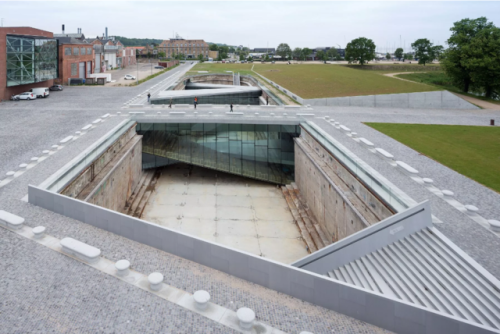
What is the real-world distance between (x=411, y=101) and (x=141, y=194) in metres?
30.5

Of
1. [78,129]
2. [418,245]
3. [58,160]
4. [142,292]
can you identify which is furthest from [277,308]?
[78,129]

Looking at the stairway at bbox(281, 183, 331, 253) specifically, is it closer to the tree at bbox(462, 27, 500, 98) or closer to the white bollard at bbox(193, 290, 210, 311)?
the white bollard at bbox(193, 290, 210, 311)

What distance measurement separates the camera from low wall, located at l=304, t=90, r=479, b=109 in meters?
39.8

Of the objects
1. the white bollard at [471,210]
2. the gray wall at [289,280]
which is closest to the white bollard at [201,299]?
the gray wall at [289,280]

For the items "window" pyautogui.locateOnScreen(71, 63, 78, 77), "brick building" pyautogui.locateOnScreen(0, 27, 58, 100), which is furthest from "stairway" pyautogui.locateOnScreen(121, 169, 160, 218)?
"window" pyautogui.locateOnScreen(71, 63, 78, 77)

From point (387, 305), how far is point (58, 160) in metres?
16.4

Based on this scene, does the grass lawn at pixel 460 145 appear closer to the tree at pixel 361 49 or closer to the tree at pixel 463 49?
the tree at pixel 463 49

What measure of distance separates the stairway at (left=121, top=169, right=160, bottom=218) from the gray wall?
1145 cm

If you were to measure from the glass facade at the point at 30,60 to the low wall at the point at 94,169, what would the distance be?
25163mm

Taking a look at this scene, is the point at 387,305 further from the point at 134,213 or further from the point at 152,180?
the point at 152,180

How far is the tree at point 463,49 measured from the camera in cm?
4634

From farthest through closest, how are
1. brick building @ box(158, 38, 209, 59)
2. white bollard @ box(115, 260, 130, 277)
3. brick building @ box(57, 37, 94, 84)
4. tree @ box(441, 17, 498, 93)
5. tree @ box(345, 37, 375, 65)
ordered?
brick building @ box(158, 38, 209, 59)
tree @ box(345, 37, 375, 65)
brick building @ box(57, 37, 94, 84)
tree @ box(441, 17, 498, 93)
white bollard @ box(115, 260, 130, 277)

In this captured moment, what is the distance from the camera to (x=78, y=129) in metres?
25.6

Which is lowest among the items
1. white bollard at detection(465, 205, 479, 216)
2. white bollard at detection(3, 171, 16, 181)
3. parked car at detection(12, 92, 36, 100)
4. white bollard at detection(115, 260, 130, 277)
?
white bollard at detection(115, 260, 130, 277)
